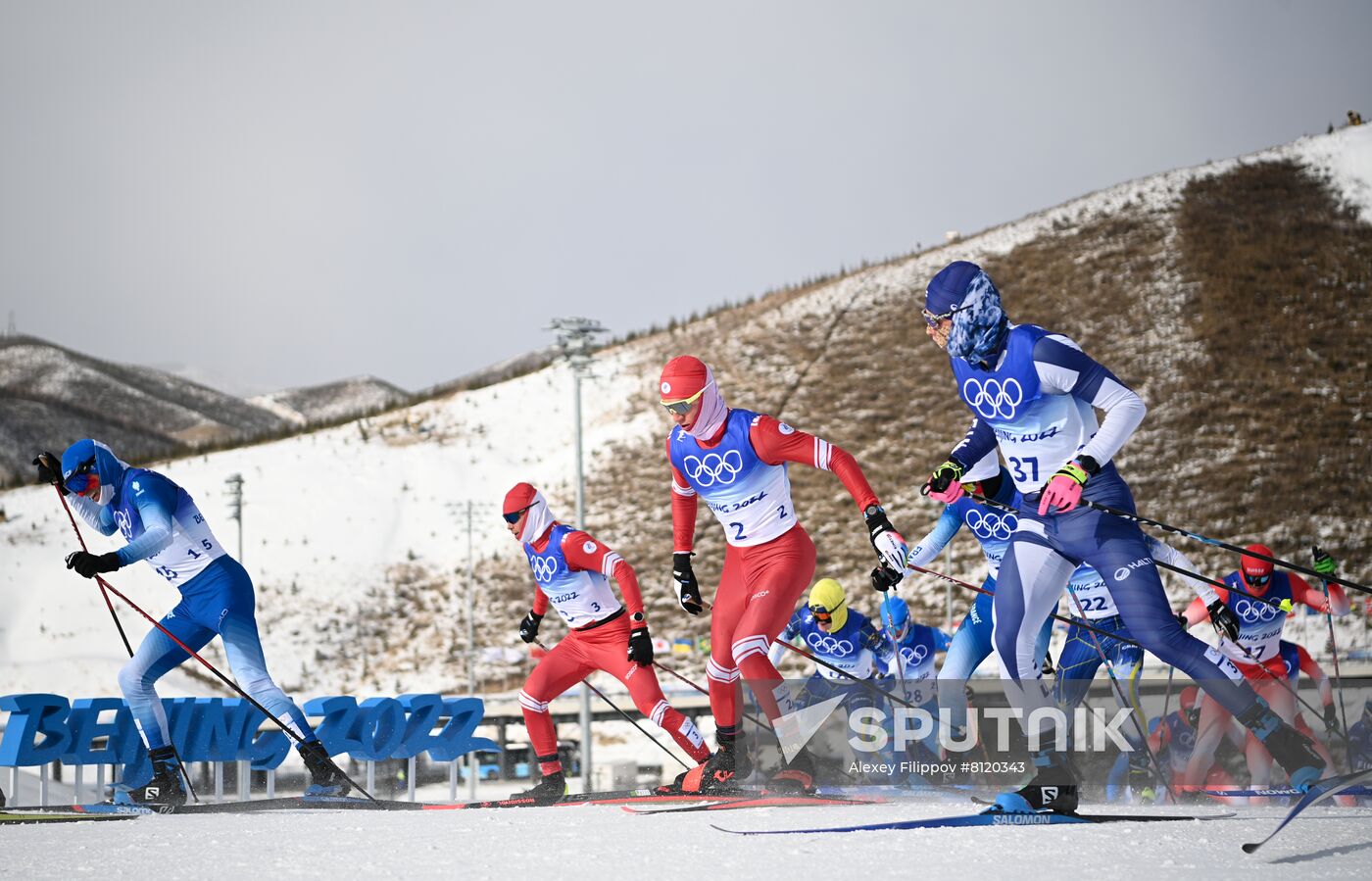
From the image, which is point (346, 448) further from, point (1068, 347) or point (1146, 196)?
point (1068, 347)

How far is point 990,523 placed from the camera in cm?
1018

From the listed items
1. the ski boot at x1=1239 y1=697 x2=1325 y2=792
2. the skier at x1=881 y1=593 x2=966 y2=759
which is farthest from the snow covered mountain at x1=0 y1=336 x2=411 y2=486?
the ski boot at x1=1239 y1=697 x2=1325 y2=792

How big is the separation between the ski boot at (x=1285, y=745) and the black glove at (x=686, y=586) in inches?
134

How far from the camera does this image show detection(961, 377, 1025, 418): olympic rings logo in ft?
20.7

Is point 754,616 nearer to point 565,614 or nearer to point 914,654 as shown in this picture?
point 565,614

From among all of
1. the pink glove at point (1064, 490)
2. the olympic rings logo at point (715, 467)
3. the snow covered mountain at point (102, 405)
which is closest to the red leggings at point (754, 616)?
the olympic rings logo at point (715, 467)

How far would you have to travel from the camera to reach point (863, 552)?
161 ft

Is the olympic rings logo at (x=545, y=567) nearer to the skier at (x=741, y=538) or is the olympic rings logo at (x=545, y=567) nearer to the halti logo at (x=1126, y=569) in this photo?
the skier at (x=741, y=538)

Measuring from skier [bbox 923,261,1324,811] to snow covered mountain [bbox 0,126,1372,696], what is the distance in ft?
114

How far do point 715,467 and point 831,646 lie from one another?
3.13m

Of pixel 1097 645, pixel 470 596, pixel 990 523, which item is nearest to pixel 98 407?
pixel 470 596

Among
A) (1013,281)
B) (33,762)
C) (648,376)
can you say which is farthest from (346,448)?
(33,762)

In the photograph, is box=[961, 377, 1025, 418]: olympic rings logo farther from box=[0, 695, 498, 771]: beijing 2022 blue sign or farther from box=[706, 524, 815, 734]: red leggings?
box=[0, 695, 498, 771]: beijing 2022 blue sign

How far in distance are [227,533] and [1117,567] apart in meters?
55.3
